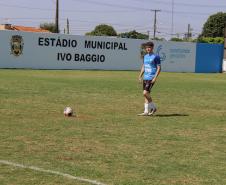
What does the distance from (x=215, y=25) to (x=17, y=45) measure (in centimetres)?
7628

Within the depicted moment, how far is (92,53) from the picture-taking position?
140 ft

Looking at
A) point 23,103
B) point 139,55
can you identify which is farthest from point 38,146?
point 139,55

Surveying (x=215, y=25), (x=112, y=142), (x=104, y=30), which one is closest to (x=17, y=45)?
(x=112, y=142)

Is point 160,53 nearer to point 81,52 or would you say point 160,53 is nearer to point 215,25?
point 81,52

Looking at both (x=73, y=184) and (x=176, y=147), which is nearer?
(x=73, y=184)

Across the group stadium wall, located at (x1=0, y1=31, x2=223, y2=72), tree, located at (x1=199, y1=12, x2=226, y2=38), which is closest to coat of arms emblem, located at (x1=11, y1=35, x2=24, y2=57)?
stadium wall, located at (x1=0, y1=31, x2=223, y2=72)

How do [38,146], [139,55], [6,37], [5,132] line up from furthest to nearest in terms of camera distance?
[139,55] → [6,37] → [5,132] → [38,146]

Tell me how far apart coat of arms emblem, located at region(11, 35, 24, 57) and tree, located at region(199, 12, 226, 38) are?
74232 millimetres

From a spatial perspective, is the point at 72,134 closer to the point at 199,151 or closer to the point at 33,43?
the point at 199,151

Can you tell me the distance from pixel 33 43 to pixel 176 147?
30936 mm

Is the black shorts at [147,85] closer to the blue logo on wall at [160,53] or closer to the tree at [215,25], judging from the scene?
the blue logo on wall at [160,53]

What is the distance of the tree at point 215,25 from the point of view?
4281 inches

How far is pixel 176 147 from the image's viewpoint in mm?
9828

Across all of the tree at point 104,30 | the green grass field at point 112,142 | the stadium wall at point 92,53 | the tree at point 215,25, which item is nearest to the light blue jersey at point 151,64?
the green grass field at point 112,142
